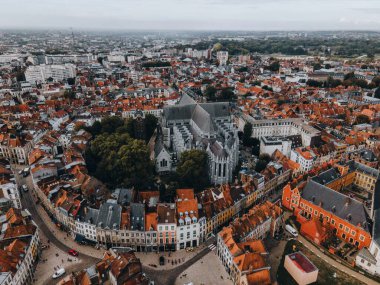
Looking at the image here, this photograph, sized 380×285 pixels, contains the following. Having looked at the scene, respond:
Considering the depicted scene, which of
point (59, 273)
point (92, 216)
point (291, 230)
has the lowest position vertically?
point (59, 273)

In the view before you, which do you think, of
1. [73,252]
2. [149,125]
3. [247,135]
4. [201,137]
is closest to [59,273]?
[73,252]

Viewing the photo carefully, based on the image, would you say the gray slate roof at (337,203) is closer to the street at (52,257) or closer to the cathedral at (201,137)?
the cathedral at (201,137)

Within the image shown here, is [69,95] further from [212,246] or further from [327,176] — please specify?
[327,176]

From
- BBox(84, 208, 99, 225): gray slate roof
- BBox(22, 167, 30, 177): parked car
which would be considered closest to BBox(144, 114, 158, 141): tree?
BBox(22, 167, 30, 177): parked car

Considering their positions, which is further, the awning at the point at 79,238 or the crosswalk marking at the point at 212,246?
the awning at the point at 79,238

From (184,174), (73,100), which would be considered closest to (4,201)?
(184,174)

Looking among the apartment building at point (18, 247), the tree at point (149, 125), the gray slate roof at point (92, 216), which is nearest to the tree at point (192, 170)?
the gray slate roof at point (92, 216)

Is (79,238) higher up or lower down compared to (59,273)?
higher up

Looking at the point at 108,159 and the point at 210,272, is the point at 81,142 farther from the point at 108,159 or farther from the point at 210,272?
the point at 210,272
